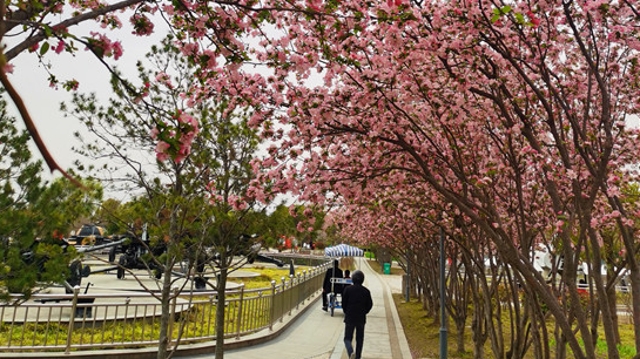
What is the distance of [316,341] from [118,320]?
16.2ft

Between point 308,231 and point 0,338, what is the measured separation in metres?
6.24

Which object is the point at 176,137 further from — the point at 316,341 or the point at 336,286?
the point at 336,286

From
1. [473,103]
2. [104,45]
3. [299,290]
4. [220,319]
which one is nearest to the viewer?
[104,45]

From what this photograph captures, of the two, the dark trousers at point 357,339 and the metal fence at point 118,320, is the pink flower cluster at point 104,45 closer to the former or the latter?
the metal fence at point 118,320

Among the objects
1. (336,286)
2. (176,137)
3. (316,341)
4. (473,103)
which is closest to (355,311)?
(316,341)

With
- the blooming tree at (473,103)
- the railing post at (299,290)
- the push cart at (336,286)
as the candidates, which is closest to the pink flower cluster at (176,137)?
the blooming tree at (473,103)

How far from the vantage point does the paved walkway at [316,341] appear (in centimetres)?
1017

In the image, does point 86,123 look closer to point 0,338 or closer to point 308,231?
point 308,231

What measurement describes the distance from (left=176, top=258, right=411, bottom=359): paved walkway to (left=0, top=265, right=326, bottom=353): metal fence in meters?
0.40

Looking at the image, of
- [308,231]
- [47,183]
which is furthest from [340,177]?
[47,183]

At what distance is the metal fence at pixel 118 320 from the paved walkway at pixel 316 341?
40 cm

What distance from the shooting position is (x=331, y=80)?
626 cm

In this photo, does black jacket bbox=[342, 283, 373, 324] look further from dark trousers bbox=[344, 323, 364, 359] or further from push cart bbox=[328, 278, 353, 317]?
push cart bbox=[328, 278, 353, 317]

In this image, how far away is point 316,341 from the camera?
1224 cm
